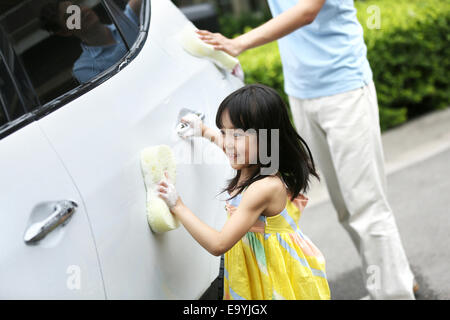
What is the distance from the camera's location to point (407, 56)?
529 cm

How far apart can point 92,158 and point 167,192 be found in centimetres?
29

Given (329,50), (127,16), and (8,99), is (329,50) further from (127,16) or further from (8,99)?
(8,99)

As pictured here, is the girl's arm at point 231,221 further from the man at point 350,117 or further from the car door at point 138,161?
the man at point 350,117

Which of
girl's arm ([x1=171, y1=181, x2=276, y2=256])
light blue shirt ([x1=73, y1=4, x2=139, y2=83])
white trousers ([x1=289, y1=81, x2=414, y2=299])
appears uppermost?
light blue shirt ([x1=73, y1=4, x2=139, y2=83])

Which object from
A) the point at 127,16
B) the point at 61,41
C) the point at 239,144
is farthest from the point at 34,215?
the point at 127,16

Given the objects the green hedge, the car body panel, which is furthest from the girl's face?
the green hedge

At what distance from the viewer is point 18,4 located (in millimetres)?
1599

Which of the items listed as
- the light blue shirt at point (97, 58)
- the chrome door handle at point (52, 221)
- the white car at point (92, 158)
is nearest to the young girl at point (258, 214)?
the white car at point (92, 158)

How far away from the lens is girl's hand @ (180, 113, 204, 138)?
1.98m

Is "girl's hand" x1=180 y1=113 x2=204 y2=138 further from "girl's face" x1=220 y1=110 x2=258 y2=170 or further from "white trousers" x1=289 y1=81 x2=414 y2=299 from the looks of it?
"white trousers" x1=289 y1=81 x2=414 y2=299

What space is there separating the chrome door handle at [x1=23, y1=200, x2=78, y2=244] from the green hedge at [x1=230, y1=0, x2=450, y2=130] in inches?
140
